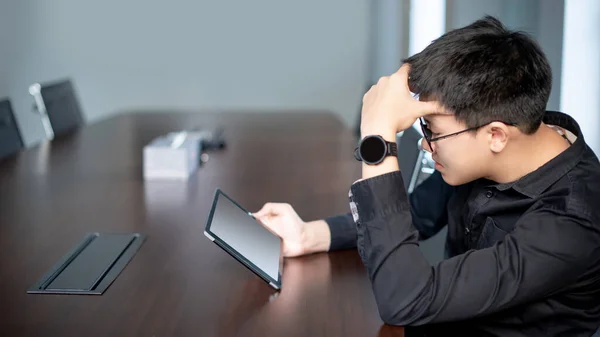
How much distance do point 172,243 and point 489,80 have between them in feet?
2.70

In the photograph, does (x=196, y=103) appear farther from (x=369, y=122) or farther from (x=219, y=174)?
(x=369, y=122)

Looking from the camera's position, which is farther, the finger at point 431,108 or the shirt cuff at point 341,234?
the shirt cuff at point 341,234

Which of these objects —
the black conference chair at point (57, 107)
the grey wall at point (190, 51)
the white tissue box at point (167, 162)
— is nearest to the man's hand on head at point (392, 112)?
the white tissue box at point (167, 162)

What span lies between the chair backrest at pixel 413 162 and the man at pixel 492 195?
0.51m

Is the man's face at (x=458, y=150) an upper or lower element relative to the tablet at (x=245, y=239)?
upper

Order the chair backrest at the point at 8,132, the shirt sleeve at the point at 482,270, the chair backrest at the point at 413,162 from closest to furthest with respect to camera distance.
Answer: the shirt sleeve at the point at 482,270, the chair backrest at the point at 413,162, the chair backrest at the point at 8,132

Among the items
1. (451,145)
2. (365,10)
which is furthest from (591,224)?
(365,10)

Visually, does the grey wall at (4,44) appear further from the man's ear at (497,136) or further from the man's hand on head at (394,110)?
the man's ear at (497,136)

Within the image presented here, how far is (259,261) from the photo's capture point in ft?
4.79

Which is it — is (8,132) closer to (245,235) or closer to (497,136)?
(245,235)

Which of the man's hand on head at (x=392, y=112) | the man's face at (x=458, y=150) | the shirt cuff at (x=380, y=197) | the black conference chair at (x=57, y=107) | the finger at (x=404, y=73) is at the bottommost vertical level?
the black conference chair at (x=57, y=107)

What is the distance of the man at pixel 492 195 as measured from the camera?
4.11 ft

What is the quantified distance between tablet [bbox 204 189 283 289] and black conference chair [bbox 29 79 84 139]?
207 cm

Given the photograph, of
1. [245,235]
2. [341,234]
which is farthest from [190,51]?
[245,235]
